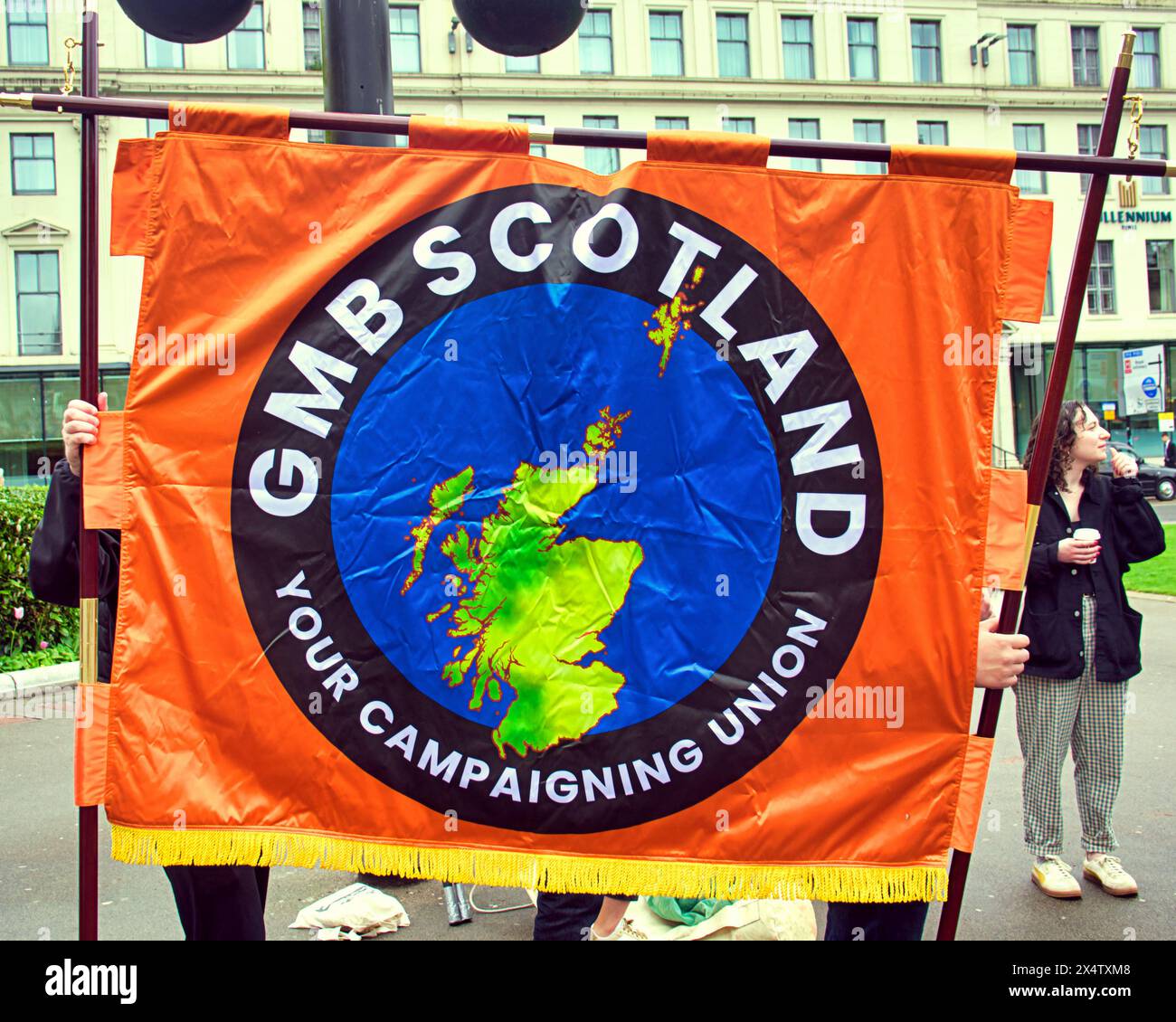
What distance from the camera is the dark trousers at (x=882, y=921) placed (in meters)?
2.84

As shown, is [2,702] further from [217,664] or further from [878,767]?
[878,767]

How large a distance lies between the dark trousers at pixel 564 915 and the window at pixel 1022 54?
136ft

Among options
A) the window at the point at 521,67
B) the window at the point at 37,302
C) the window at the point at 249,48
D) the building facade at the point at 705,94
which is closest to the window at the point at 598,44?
the building facade at the point at 705,94

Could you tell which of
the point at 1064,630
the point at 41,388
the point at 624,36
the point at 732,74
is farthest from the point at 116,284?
the point at 1064,630

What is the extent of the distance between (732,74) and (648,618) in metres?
37.2

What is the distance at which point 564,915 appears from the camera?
3570mm

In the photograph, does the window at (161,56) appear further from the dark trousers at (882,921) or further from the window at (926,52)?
the dark trousers at (882,921)

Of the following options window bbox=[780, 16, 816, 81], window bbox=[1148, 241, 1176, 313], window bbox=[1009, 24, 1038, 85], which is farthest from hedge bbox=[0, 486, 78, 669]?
window bbox=[1148, 241, 1176, 313]

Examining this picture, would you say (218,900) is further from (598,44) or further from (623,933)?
(598,44)

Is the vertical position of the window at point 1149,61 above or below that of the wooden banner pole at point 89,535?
above

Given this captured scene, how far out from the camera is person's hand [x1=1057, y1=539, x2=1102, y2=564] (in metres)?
4.44

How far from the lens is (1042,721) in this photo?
183 inches

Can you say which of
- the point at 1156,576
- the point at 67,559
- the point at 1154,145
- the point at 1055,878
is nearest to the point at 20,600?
the point at 67,559

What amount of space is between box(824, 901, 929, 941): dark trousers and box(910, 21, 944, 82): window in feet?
129
